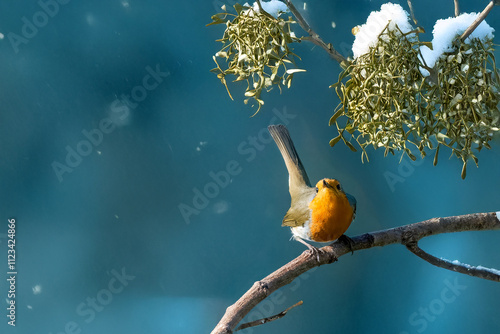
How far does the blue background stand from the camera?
122 centimetres

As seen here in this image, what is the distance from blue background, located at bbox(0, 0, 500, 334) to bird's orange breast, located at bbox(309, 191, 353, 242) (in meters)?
0.33

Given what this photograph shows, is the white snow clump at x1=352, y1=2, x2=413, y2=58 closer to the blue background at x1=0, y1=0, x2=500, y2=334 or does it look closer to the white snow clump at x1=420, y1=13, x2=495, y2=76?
the white snow clump at x1=420, y1=13, x2=495, y2=76

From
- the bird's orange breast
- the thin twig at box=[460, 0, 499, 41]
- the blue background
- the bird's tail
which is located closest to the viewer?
the thin twig at box=[460, 0, 499, 41]

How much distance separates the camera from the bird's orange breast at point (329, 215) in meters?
0.93

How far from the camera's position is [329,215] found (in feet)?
3.05

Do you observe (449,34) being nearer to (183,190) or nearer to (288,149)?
(288,149)

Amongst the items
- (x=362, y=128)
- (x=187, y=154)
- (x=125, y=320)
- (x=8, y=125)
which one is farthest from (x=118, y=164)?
(x=362, y=128)

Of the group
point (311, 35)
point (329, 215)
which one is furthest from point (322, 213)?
point (311, 35)

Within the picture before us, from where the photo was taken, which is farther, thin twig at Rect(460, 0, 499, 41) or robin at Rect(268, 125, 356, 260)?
robin at Rect(268, 125, 356, 260)

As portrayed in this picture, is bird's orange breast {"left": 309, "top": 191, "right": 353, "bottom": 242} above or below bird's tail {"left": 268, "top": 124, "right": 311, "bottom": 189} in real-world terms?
below

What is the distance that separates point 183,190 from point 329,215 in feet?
1.50

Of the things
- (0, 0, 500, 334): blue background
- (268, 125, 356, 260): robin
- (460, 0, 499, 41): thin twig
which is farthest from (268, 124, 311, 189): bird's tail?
(460, 0, 499, 41): thin twig

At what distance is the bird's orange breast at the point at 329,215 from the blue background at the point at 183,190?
13.1 inches

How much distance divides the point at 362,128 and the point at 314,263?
0.95ft
